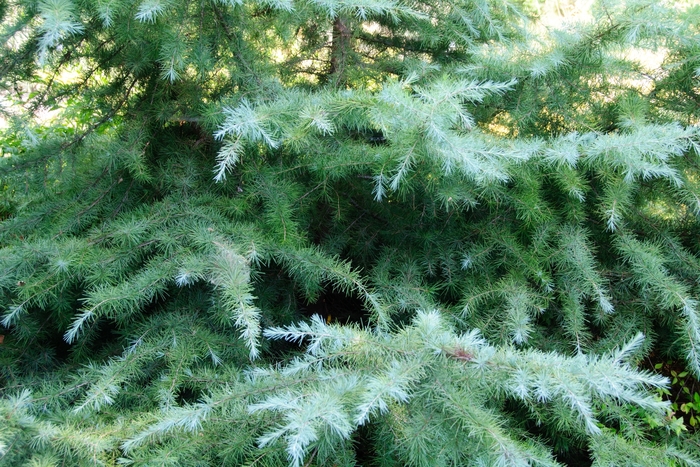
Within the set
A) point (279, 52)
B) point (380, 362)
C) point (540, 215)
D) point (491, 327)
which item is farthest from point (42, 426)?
point (279, 52)

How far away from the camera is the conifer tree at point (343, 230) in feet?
3.85

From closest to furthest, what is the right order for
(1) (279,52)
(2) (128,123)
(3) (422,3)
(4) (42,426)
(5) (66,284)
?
1. (4) (42,426)
2. (5) (66,284)
3. (2) (128,123)
4. (3) (422,3)
5. (1) (279,52)

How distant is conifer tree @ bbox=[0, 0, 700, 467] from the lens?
1.17 metres

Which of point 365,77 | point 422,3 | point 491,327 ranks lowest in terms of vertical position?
point 491,327

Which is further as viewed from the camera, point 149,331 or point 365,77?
point 365,77

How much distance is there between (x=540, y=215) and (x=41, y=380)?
4.96 feet

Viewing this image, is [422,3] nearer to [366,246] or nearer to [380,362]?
[366,246]

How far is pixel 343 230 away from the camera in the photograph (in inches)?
69.9

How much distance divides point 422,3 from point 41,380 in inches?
67.9

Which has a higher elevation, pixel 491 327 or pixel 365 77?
pixel 365 77

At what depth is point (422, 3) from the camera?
1921 millimetres

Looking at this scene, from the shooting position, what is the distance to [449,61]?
1.98 metres

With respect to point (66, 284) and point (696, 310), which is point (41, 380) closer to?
point (66, 284)

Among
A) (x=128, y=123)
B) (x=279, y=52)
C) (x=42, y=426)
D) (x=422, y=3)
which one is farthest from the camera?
(x=279, y=52)
